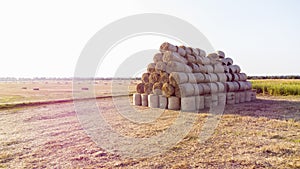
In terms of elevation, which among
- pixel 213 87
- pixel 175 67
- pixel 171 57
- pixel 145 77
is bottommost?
pixel 213 87

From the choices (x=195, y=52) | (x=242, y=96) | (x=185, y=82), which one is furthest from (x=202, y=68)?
(x=242, y=96)

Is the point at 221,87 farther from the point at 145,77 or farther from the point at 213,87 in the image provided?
the point at 145,77

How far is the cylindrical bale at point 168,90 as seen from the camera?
8.27m

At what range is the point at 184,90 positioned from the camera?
8.01m

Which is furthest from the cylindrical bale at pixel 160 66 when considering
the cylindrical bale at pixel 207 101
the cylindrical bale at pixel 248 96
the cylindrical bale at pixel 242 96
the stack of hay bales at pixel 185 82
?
the cylindrical bale at pixel 248 96

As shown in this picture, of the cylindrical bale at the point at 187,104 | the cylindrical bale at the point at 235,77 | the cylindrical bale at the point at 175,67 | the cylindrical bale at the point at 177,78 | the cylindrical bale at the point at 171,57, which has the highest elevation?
the cylindrical bale at the point at 171,57

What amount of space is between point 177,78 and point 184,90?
0.47m

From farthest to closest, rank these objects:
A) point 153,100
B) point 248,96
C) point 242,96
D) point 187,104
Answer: point 248,96 → point 242,96 → point 153,100 → point 187,104

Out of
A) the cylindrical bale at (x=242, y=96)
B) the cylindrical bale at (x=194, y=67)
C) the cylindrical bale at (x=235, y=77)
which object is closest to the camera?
the cylindrical bale at (x=194, y=67)

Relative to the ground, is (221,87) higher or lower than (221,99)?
higher

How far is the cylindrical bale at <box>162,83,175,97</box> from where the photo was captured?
8273mm

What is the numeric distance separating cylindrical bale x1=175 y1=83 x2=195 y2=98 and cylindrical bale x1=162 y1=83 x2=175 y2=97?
0.14m

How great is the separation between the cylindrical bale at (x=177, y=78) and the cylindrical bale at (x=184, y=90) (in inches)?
5.6

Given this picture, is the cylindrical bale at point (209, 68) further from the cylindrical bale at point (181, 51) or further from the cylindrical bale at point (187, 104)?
the cylindrical bale at point (187, 104)
